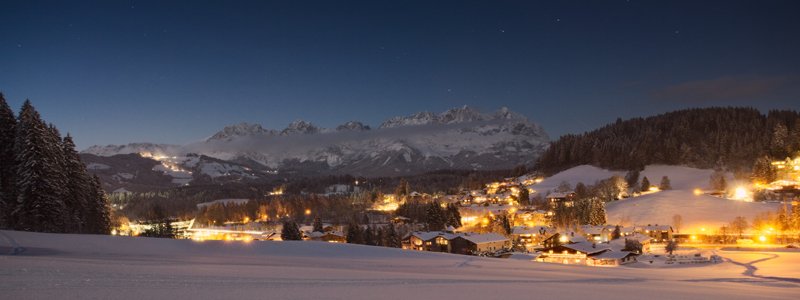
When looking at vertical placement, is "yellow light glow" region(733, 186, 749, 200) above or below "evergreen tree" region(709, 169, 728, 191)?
below

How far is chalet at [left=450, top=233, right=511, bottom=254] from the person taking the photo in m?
71.2

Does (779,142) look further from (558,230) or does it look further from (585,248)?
(585,248)

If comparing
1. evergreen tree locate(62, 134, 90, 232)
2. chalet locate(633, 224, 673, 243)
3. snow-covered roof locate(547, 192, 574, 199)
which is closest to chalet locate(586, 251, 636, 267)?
chalet locate(633, 224, 673, 243)

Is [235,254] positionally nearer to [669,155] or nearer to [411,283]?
[411,283]

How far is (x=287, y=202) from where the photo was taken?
168m

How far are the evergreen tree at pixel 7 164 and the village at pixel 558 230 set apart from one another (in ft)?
76.2

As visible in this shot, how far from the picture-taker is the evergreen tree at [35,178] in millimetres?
30359

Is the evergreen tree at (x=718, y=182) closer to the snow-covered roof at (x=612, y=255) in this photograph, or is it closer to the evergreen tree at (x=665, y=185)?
the evergreen tree at (x=665, y=185)

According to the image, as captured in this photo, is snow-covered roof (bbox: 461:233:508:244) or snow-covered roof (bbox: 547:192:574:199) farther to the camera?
snow-covered roof (bbox: 547:192:574:199)

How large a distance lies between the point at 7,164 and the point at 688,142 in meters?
179

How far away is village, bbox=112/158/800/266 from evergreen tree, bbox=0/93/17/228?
76.2ft

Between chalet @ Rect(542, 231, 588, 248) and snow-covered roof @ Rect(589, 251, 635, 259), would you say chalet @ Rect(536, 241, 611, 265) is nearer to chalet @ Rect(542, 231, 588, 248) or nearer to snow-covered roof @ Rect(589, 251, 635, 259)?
snow-covered roof @ Rect(589, 251, 635, 259)

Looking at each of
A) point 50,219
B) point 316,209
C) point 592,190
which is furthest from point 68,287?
point 316,209

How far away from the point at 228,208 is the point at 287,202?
60.9 ft
